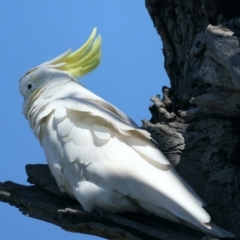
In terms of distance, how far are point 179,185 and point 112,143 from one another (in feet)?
1.19

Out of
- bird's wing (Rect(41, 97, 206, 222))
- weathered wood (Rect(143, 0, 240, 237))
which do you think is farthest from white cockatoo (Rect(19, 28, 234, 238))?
weathered wood (Rect(143, 0, 240, 237))

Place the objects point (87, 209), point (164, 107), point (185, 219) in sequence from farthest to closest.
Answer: point (164, 107) < point (87, 209) < point (185, 219)

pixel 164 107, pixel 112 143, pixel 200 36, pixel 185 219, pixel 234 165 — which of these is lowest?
pixel 185 219

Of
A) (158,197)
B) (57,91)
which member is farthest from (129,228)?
(57,91)

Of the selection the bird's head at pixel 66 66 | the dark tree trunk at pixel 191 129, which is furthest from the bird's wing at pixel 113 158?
the bird's head at pixel 66 66

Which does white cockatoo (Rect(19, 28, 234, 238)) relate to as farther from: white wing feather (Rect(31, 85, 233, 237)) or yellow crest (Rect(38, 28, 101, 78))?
yellow crest (Rect(38, 28, 101, 78))

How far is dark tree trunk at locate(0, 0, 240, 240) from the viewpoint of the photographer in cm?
261

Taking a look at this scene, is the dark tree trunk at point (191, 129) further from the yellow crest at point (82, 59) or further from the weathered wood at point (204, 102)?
the yellow crest at point (82, 59)

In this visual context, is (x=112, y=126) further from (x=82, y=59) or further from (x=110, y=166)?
(x=82, y=59)

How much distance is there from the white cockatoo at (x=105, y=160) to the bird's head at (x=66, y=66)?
0.31 feet

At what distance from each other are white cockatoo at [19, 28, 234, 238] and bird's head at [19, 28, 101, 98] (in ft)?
0.31

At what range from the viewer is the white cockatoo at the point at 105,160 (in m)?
2.59

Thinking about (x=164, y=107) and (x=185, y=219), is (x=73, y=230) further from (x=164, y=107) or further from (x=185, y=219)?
(x=164, y=107)

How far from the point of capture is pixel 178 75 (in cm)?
338
